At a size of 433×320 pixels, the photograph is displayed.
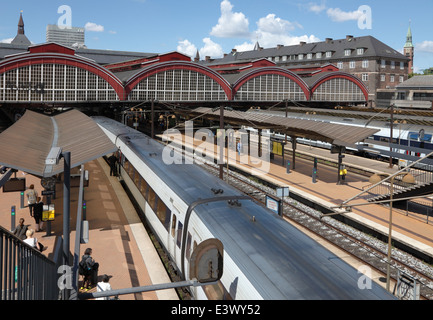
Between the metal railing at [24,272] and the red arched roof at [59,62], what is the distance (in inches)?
1768

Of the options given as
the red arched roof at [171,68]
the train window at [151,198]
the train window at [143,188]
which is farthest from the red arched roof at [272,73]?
the train window at [151,198]

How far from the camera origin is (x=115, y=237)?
1764cm

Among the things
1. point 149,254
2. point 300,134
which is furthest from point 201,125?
point 149,254

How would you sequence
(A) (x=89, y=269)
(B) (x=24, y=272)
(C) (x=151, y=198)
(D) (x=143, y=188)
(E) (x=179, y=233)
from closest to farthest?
(B) (x=24, y=272) < (E) (x=179, y=233) < (A) (x=89, y=269) < (C) (x=151, y=198) < (D) (x=143, y=188)

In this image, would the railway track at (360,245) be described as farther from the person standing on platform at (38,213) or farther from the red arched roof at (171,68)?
the red arched roof at (171,68)

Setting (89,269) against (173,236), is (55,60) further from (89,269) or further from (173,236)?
(173,236)

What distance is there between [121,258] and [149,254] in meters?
1.16

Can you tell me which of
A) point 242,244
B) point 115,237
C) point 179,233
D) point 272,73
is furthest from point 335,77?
point 242,244

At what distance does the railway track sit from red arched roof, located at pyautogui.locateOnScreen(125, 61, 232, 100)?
33.6 metres

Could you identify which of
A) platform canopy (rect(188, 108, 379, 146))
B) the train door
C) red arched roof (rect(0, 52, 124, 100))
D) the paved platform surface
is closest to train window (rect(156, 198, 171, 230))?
the train door

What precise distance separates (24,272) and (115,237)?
12764mm

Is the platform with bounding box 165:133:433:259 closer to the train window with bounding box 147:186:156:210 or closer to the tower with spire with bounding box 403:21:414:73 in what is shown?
the train window with bounding box 147:186:156:210

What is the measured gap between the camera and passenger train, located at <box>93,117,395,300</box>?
7355mm

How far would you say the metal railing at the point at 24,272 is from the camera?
15.0 ft
